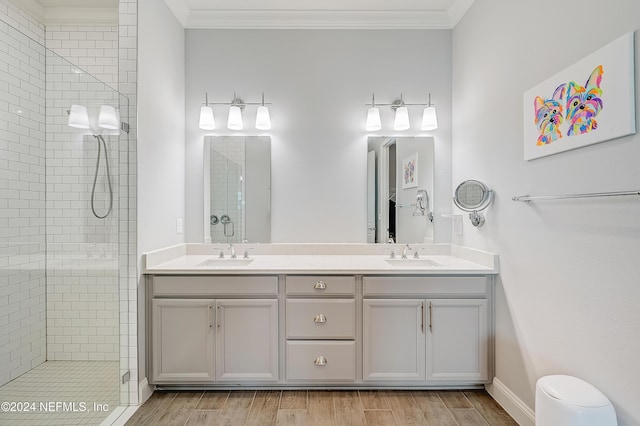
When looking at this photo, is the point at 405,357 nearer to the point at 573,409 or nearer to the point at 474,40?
the point at 573,409

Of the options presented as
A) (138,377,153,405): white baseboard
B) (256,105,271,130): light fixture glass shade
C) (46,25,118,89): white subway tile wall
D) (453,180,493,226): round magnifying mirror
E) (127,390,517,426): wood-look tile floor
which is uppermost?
(46,25,118,89): white subway tile wall

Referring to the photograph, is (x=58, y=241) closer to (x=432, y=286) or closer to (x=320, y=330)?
(x=320, y=330)

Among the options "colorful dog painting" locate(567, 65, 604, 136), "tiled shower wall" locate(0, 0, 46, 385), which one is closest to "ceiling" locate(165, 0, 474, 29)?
"tiled shower wall" locate(0, 0, 46, 385)

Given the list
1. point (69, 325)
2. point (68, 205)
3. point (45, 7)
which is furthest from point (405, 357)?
point (45, 7)

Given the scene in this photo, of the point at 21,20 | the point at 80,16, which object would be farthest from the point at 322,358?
the point at 21,20

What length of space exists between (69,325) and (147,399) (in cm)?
68

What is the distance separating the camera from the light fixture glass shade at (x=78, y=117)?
189 centimetres

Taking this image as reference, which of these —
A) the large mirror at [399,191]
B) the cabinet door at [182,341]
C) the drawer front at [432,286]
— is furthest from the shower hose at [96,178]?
the large mirror at [399,191]

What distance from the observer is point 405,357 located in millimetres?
2166

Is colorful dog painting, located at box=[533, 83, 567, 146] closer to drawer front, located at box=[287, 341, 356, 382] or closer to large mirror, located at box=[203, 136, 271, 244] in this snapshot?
drawer front, located at box=[287, 341, 356, 382]

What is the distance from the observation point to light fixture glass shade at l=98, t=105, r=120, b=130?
1971mm

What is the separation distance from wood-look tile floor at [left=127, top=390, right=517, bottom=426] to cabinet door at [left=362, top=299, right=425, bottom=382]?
0.50 ft

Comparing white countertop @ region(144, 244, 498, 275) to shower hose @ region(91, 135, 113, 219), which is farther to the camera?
white countertop @ region(144, 244, 498, 275)

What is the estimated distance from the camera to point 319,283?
2176 mm
